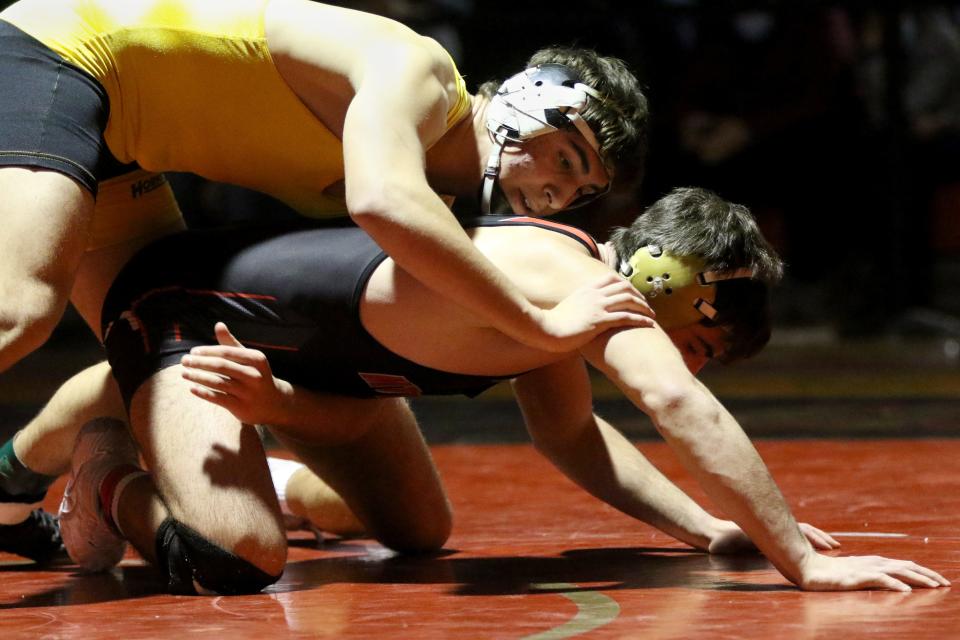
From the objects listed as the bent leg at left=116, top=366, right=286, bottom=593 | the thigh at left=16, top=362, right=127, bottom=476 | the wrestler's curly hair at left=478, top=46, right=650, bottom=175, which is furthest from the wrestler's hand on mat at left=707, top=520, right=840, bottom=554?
the thigh at left=16, top=362, right=127, bottom=476

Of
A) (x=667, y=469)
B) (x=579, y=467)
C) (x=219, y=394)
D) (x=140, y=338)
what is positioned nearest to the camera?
(x=219, y=394)

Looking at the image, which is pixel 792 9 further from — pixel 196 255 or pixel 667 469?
pixel 196 255

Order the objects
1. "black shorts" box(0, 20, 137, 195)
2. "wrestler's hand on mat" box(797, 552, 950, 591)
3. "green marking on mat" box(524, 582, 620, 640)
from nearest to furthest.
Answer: "green marking on mat" box(524, 582, 620, 640)
"wrestler's hand on mat" box(797, 552, 950, 591)
"black shorts" box(0, 20, 137, 195)

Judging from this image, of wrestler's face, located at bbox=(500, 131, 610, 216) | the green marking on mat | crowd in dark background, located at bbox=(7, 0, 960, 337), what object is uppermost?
crowd in dark background, located at bbox=(7, 0, 960, 337)

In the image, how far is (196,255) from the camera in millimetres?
2682

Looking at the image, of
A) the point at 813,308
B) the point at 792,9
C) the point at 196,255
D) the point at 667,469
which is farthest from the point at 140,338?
the point at 813,308

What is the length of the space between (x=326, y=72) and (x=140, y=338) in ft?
1.80

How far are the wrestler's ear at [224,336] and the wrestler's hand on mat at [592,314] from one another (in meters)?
0.49

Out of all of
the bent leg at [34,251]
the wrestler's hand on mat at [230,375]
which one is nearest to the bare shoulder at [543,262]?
the wrestler's hand on mat at [230,375]

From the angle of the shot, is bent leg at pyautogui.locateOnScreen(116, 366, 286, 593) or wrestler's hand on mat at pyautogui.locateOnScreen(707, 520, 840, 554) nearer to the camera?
bent leg at pyautogui.locateOnScreen(116, 366, 286, 593)

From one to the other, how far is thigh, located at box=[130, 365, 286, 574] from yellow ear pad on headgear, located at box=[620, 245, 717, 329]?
0.68 m

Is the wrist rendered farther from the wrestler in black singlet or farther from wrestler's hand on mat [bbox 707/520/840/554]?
wrestler's hand on mat [bbox 707/520/840/554]

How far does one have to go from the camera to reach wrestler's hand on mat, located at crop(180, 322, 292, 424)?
239 cm

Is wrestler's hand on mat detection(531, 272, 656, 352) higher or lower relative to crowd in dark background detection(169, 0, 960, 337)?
lower
